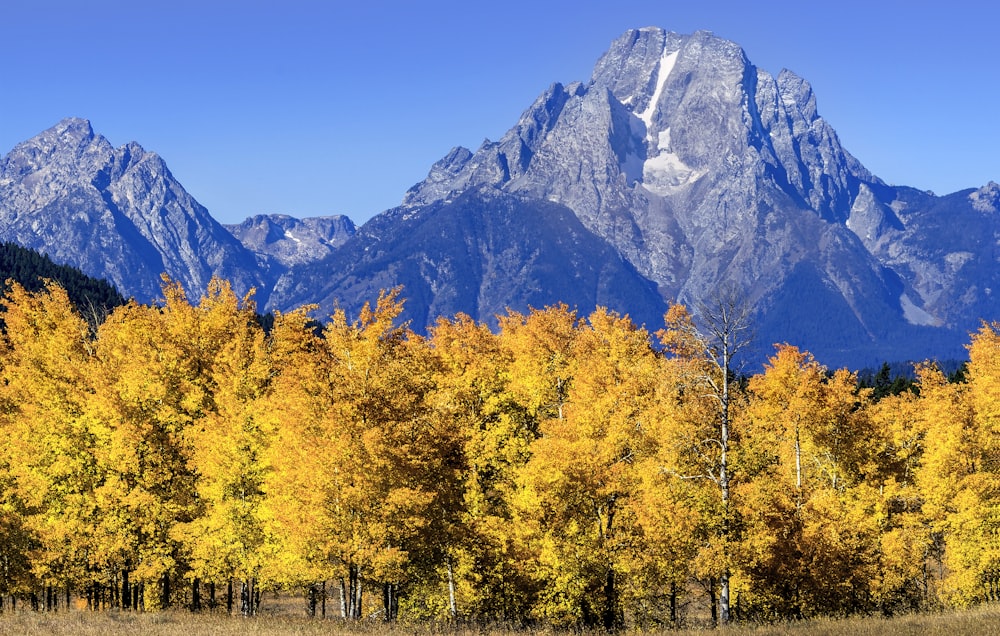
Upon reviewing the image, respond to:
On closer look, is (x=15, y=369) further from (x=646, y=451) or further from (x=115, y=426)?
(x=646, y=451)

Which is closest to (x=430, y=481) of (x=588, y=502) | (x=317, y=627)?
(x=588, y=502)

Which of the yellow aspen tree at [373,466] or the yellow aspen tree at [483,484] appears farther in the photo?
the yellow aspen tree at [483,484]

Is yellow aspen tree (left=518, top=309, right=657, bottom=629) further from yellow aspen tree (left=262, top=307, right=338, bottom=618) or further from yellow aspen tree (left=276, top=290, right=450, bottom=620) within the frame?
yellow aspen tree (left=262, top=307, right=338, bottom=618)

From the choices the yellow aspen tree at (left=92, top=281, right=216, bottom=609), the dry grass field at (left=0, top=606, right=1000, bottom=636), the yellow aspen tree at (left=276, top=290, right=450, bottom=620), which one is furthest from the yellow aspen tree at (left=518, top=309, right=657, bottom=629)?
the yellow aspen tree at (left=92, top=281, right=216, bottom=609)

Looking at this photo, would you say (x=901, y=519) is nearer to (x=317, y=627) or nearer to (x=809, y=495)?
(x=809, y=495)

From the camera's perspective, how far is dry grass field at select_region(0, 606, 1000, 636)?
28.0m

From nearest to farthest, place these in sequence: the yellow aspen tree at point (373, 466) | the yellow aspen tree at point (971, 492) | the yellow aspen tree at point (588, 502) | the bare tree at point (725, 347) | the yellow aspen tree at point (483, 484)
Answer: the yellow aspen tree at point (373, 466) < the bare tree at point (725, 347) < the yellow aspen tree at point (588, 502) < the yellow aspen tree at point (483, 484) < the yellow aspen tree at point (971, 492)

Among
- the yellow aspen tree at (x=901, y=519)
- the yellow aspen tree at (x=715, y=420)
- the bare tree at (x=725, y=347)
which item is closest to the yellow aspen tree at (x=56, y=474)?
the yellow aspen tree at (x=715, y=420)

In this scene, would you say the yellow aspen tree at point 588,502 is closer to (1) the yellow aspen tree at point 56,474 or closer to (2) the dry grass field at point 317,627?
(2) the dry grass field at point 317,627

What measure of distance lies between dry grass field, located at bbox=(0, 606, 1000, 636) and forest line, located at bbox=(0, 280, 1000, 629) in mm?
3028

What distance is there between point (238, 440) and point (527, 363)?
16.2m

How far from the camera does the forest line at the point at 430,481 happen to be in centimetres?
3575

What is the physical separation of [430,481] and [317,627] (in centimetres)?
783

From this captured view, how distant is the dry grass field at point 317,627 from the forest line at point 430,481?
9.93 feet
